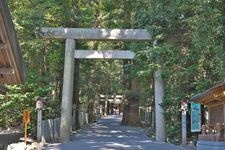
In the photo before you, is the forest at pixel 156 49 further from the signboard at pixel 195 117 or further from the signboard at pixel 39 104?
the signboard at pixel 39 104

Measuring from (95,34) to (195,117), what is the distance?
6.72 m

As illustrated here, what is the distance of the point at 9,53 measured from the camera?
822cm

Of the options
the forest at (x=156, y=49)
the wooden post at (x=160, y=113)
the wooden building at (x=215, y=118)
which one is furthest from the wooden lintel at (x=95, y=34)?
the wooden building at (x=215, y=118)

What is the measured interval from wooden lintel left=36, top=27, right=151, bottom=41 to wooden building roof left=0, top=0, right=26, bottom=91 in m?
10.8

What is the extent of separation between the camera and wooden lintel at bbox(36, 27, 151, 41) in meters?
21.2

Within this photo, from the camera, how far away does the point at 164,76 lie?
64.6 feet

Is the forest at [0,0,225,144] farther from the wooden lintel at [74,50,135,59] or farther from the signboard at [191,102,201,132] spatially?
the signboard at [191,102,201,132]

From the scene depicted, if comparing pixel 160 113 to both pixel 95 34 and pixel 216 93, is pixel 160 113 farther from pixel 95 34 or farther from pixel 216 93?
pixel 216 93

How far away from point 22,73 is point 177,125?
12916 millimetres

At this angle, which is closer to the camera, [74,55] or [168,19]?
[168,19]

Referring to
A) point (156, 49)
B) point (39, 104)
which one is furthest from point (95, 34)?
point (39, 104)

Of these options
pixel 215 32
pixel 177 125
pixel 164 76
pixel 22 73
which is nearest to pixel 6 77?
pixel 22 73

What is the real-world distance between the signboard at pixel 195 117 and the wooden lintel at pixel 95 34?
15.2ft

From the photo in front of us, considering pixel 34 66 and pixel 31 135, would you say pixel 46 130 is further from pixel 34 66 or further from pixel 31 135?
pixel 34 66
